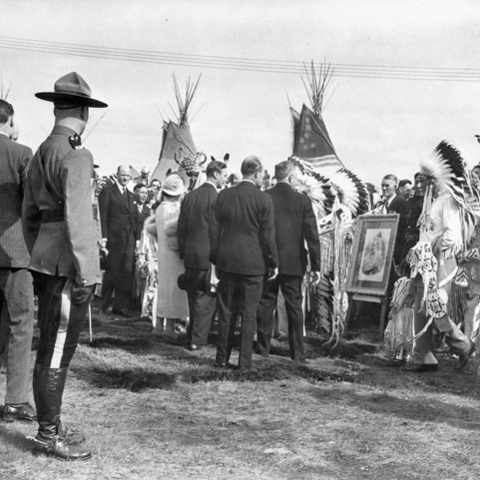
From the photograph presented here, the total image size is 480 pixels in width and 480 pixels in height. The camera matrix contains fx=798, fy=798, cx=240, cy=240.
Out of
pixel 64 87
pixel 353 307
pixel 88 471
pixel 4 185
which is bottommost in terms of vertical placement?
pixel 88 471

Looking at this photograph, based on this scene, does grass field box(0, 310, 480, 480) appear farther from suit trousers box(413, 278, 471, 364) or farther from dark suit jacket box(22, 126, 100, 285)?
dark suit jacket box(22, 126, 100, 285)

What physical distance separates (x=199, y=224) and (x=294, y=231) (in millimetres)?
1232

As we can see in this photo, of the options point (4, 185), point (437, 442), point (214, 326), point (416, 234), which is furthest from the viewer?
point (214, 326)

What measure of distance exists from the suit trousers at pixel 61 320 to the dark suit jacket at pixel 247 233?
2917mm

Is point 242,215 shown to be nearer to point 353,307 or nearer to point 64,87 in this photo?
point 64,87

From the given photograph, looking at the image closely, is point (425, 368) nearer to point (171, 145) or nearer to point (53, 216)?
point (53, 216)

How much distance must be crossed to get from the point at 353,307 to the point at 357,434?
5741mm

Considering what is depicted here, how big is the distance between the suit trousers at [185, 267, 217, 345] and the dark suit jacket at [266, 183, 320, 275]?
118cm

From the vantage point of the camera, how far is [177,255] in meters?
9.09

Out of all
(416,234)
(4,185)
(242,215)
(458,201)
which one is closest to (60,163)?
(4,185)

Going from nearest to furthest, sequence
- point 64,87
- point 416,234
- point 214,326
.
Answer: point 64,87
point 416,234
point 214,326

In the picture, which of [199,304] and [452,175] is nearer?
[452,175]

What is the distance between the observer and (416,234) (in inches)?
338

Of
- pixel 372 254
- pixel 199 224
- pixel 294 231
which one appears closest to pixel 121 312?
pixel 199 224
